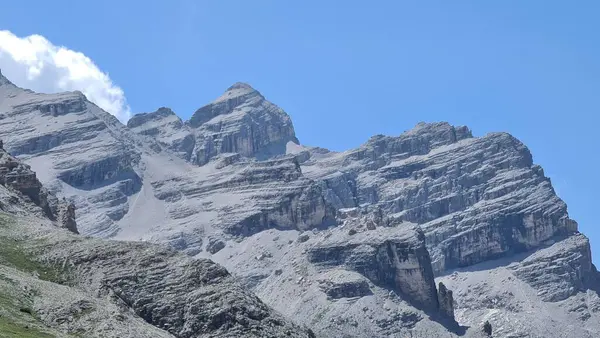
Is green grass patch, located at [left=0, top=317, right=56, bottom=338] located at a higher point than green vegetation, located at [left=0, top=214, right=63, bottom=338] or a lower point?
lower

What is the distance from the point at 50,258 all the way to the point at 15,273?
1104 cm

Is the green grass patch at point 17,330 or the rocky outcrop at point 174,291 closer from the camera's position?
the green grass patch at point 17,330

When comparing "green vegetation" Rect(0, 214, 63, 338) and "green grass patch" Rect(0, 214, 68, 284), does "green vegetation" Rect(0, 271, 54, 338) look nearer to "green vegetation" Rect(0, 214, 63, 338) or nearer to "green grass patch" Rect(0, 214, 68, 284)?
"green vegetation" Rect(0, 214, 63, 338)

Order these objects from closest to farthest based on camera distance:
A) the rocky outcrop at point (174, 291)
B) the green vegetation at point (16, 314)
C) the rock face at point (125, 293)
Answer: the green vegetation at point (16, 314)
the rock face at point (125, 293)
the rocky outcrop at point (174, 291)

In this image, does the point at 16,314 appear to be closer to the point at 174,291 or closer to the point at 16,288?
the point at 16,288

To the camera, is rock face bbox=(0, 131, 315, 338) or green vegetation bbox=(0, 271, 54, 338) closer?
green vegetation bbox=(0, 271, 54, 338)

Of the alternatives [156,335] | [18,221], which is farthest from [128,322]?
[18,221]

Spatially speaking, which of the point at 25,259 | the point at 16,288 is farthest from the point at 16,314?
the point at 25,259

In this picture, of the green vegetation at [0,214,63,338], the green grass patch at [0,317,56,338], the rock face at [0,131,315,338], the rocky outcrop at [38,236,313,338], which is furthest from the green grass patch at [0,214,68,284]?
the green grass patch at [0,317,56,338]

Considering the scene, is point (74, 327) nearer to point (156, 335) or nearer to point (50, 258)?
point (156, 335)

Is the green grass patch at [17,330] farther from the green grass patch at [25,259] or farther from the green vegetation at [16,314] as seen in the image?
the green grass patch at [25,259]

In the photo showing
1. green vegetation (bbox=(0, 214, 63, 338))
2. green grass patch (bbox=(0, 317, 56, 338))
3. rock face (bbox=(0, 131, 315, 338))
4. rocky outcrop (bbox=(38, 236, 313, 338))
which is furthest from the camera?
rocky outcrop (bbox=(38, 236, 313, 338))

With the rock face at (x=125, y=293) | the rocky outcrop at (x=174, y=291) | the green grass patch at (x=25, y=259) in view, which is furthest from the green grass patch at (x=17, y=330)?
the green grass patch at (x=25, y=259)

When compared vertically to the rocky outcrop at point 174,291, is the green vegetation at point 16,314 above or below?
below
